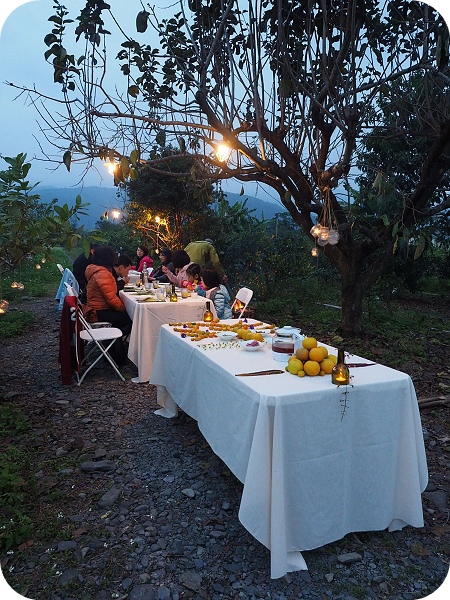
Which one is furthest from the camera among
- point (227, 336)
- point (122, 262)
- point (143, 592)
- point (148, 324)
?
point (122, 262)

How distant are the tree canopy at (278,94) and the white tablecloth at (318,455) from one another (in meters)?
2.32

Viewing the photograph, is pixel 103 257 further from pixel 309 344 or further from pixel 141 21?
pixel 309 344

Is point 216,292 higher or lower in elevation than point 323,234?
lower

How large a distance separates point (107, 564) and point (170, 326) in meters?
2.11

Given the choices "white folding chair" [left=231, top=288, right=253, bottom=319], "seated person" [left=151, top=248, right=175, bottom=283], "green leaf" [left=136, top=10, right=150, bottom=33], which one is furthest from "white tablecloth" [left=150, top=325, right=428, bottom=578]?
"seated person" [left=151, top=248, right=175, bottom=283]

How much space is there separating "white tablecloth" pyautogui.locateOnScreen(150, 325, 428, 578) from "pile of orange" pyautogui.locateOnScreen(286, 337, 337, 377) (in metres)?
0.06

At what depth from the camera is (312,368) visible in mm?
2508

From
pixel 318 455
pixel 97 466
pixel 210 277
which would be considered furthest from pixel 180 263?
pixel 318 455

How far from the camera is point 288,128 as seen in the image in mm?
5891

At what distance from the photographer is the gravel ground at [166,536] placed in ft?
7.04

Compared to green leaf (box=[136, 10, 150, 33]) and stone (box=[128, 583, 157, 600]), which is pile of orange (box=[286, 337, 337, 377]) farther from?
green leaf (box=[136, 10, 150, 33])

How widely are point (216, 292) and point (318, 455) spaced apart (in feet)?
10.8

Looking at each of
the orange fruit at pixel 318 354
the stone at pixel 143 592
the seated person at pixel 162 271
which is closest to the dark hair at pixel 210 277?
the seated person at pixel 162 271

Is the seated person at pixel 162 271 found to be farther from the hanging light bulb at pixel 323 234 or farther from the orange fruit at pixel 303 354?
the orange fruit at pixel 303 354
